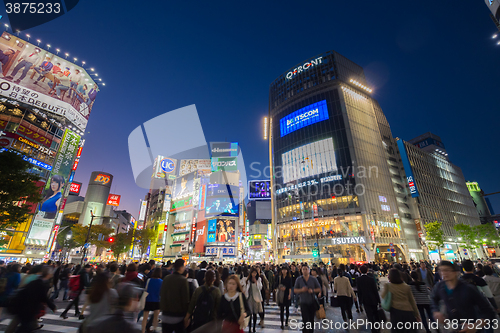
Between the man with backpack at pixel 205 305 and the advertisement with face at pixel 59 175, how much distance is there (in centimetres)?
4544

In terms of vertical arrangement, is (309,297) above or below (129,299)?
below

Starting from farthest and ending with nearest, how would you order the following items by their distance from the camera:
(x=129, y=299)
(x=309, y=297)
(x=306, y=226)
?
(x=306, y=226) → (x=309, y=297) → (x=129, y=299)

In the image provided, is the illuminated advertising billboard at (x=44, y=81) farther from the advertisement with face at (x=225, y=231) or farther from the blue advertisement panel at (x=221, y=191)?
the advertisement with face at (x=225, y=231)

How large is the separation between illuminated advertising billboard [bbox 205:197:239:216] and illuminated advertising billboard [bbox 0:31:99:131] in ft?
112

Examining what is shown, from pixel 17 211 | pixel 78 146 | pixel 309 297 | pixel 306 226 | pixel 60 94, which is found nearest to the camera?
pixel 309 297

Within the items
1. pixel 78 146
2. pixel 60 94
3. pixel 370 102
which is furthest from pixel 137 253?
pixel 370 102

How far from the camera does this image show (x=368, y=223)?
4741cm

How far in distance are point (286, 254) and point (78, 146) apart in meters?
49.3

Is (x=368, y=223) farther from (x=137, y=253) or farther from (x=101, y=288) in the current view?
(x=137, y=253)

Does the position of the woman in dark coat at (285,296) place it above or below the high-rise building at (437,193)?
below

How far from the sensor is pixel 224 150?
79.9 meters

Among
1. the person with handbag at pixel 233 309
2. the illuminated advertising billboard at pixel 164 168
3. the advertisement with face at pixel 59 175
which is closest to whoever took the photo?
the person with handbag at pixel 233 309

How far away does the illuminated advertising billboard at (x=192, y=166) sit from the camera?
321 feet

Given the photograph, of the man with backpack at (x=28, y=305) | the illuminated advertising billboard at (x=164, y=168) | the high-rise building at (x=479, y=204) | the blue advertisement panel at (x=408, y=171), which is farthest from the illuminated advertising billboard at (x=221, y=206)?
the high-rise building at (x=479, y=204)
